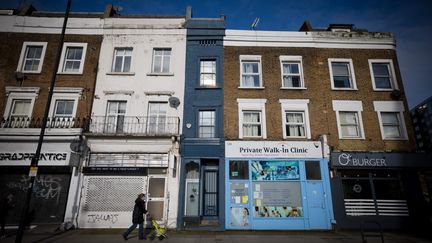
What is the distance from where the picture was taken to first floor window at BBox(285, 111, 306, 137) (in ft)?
42.4

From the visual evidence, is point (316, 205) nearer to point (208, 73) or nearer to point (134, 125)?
point (208, 73)

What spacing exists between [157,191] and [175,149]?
7.74ft

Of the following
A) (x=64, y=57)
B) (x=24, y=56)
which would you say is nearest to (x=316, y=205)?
(x=64, y=57)

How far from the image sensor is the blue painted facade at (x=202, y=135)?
11.7 meters

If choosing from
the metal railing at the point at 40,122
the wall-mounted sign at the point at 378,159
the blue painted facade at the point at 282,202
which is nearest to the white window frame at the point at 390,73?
the wall-mounted sign at the point at 378,159

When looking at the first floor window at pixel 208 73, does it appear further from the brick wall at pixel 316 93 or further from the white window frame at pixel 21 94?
the white window frame at pixel 21 94

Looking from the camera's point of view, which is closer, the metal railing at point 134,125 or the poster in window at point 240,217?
the poster in window at point 240,217

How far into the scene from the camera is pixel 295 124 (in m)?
13.0

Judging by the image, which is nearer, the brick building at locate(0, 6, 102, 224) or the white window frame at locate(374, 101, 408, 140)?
the brick building at locate(0, 6, 102, 224)

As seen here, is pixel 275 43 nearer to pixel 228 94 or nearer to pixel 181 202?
pixel 228 94

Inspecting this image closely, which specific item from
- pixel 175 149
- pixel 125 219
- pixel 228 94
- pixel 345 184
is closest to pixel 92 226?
pixel 125 219

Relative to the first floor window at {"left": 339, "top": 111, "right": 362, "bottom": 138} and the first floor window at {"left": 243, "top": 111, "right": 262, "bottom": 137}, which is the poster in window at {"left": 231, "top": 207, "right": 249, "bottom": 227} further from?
the first floor window at {"left": 339, "top": 111, "right": 362, "bottom": 138}

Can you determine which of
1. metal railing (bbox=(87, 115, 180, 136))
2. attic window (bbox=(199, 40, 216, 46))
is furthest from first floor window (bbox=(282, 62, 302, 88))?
metal railing (bbox=(87, 115, 180, 136))

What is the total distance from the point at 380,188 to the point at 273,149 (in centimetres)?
614
